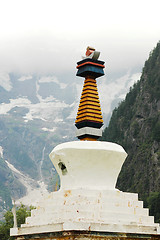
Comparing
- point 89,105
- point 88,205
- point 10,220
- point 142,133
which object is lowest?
point 88,205

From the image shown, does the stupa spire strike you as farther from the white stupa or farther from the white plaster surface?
the white plaster surface

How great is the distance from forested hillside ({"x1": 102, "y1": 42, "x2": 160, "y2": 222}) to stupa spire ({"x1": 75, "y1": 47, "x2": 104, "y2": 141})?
174 feet

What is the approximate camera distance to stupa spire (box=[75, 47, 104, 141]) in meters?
11.7

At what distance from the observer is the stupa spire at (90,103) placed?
460 inches

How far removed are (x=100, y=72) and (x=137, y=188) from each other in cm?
6796

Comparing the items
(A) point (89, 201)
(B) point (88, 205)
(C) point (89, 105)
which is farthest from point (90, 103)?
(B) point (88, 205)

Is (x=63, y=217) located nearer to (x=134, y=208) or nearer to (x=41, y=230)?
(x=41, y=230)

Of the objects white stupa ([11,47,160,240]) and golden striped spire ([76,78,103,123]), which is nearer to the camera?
white stupa ([11,47,160,240])

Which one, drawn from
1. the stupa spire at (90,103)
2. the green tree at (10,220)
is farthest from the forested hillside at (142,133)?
the stupa spire at (90,103)

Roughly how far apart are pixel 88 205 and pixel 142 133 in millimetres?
80838

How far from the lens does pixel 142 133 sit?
90312 mm

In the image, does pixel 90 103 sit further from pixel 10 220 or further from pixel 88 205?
pixel 10 220

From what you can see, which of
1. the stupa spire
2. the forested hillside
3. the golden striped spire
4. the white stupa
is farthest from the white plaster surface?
the forested hillside

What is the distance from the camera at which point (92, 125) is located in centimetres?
1173
